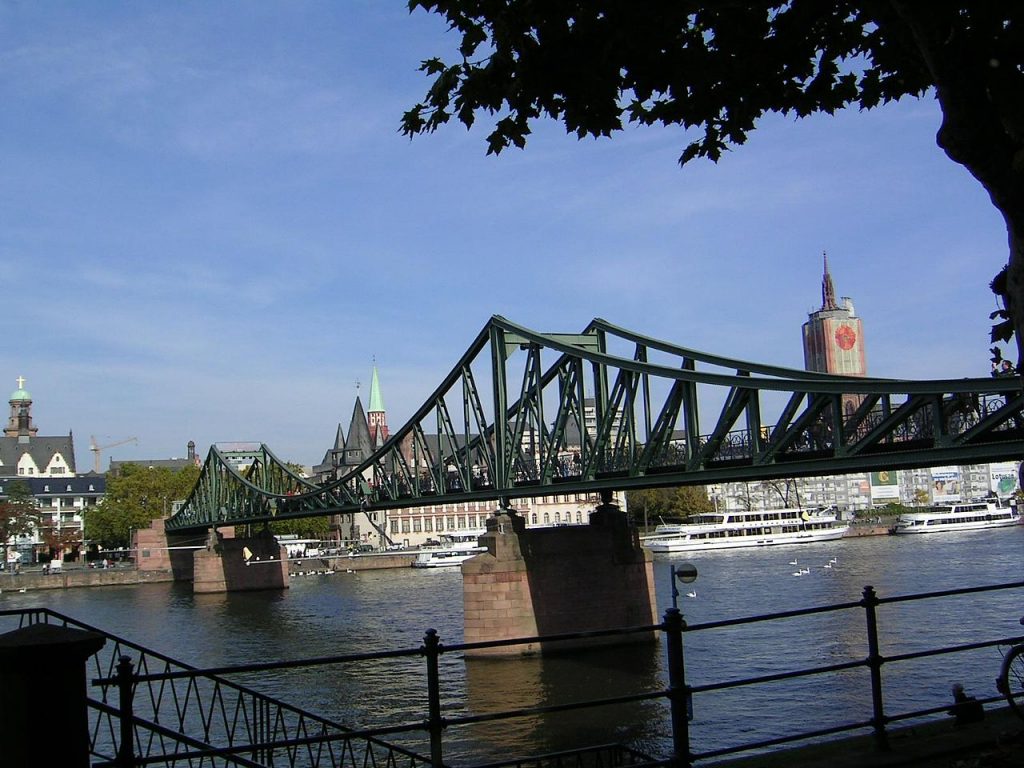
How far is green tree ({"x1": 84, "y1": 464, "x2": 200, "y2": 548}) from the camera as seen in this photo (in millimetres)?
136250

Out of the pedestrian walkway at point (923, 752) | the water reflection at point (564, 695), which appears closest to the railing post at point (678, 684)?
the pedestrian walkway at point (923, 752)

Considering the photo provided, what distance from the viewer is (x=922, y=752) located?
8.00 m

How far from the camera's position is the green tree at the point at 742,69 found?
6992mm

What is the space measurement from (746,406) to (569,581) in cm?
1136

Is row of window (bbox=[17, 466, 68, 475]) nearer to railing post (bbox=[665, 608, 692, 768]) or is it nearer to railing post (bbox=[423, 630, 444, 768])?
railing post (bbox=[423, 630, 444, 768])

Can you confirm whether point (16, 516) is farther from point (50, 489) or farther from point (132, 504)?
point (50, 489)

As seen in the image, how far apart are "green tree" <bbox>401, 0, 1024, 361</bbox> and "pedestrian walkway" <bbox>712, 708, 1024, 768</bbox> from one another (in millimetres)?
2760

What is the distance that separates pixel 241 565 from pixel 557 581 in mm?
61252

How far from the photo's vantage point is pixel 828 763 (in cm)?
780

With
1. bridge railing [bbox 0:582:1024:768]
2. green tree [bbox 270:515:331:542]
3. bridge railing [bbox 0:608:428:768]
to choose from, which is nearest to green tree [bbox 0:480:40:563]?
green tree [bbox 270:515:331:542]

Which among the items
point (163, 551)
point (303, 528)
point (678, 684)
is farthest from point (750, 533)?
point (678, 684)

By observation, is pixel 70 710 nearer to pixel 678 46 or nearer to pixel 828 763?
pixel 828 763

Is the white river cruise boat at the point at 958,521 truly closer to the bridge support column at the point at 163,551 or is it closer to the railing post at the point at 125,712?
the bridge support column at the point at 163,551

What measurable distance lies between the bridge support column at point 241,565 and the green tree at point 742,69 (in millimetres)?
94579
